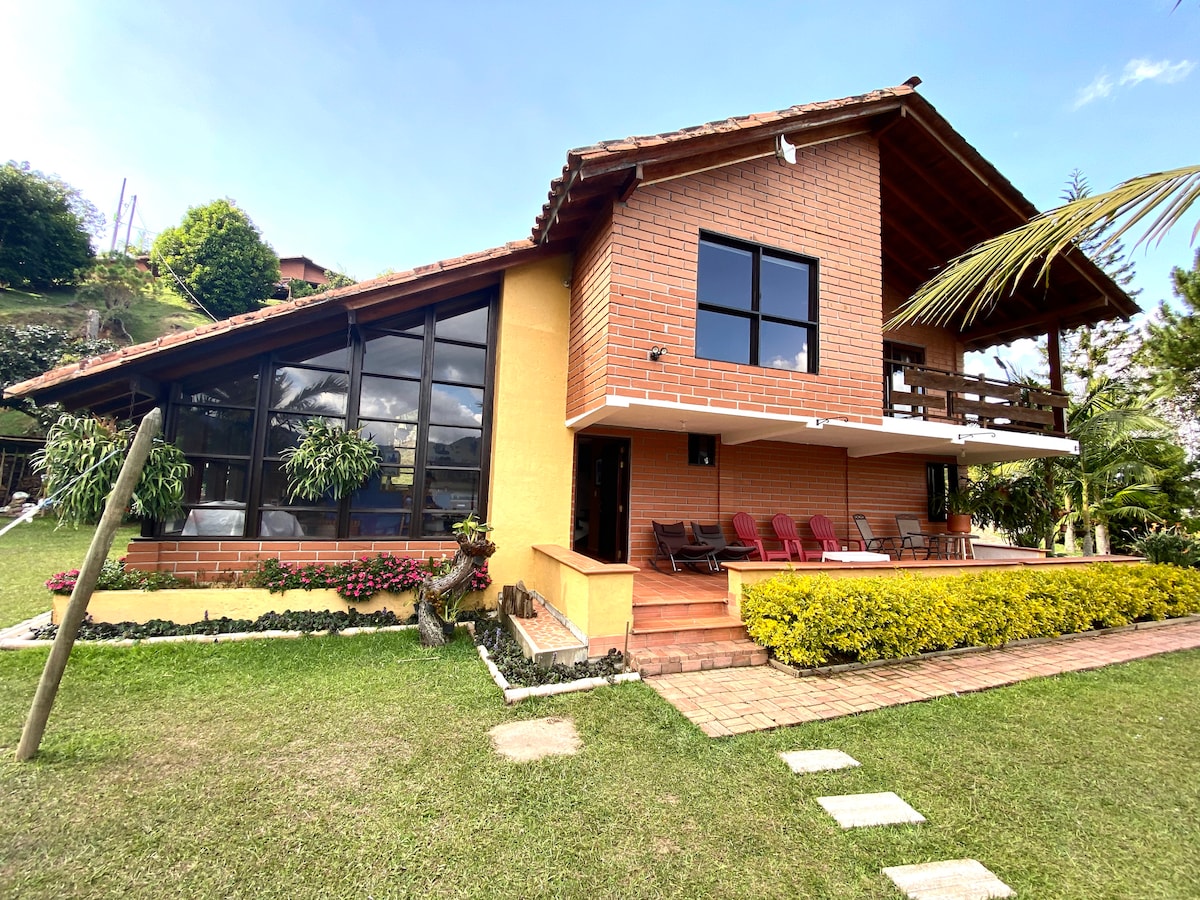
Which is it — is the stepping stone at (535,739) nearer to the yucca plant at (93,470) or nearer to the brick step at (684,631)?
the brick step at (684,631)

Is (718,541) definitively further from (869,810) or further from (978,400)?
(978,400)

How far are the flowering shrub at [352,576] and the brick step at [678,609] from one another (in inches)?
93.9

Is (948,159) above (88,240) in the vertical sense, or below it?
below

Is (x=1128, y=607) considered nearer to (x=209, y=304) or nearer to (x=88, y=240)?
(x=209, y=304)

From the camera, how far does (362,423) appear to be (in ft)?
23.6

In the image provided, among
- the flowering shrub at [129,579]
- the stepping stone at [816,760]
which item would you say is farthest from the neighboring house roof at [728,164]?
the stepping stone at [816,760]

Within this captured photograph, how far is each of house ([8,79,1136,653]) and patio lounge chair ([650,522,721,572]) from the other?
299mm

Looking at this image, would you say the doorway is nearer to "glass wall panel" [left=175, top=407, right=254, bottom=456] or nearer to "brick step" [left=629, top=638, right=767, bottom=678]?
"brick step" [left=629, top=638, right=767, bottom=678]

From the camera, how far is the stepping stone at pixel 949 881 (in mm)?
2422

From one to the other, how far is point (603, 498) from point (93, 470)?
728 cm

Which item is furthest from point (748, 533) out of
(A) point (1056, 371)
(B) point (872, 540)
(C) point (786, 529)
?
(A) point (1056, 371)

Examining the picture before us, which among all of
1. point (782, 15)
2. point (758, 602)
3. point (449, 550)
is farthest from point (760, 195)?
point (449, 550)

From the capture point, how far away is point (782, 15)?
872 cm

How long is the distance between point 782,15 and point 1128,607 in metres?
11.6
